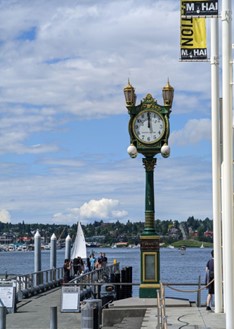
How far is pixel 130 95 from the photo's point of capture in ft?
82.6

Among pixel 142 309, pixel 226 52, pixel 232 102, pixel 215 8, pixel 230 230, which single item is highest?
pixel 215 8

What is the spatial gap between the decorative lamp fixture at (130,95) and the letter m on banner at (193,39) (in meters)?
5.63

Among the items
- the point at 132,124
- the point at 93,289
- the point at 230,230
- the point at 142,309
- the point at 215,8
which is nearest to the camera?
the point at 230,230

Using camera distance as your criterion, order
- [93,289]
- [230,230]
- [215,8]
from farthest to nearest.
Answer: [93,289] < [215,8] < [230,230]

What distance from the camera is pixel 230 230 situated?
49.1ft

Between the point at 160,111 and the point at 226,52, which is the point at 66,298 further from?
the point at 226,52

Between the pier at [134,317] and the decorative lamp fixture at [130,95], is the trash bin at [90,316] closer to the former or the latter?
the pier at [134,317]

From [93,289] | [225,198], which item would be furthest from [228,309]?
[93,289]

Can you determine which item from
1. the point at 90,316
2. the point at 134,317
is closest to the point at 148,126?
the point at 134,317

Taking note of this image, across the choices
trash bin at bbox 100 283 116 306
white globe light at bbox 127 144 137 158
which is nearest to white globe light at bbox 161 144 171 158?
white globe light at bbox 127 144 137 158

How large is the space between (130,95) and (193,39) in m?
5.83

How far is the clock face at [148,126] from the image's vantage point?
25047mm

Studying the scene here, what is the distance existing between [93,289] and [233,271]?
45.8 ft

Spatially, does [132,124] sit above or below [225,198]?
above
